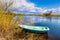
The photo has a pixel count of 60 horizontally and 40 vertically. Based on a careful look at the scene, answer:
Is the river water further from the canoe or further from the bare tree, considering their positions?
the bare tree

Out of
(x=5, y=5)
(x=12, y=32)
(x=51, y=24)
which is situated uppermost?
(x=5, y=5)

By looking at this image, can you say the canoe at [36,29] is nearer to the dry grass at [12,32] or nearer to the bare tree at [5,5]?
the dry grass at [12,32]

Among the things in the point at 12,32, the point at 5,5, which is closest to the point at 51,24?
the point at 12,32

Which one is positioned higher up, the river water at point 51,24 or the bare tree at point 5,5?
the bare tree at point 5,5

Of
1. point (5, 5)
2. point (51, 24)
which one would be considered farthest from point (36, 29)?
point (5, 5)

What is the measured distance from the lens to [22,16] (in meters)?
3.42

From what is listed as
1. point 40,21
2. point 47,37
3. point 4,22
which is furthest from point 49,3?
point 4,22

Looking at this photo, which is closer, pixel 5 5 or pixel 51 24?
pixel 51 24

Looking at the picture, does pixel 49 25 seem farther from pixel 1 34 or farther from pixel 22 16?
pixel 1 34

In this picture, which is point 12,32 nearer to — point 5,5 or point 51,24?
point 5,5


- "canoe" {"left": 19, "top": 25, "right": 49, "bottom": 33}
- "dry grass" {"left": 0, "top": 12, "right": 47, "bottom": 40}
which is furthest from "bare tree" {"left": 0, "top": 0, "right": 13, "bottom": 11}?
"canoe" {"left": 19, "top": 25, "right": 49, "bottom": 33}

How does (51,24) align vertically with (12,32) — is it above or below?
above

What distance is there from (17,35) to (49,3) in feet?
2.60

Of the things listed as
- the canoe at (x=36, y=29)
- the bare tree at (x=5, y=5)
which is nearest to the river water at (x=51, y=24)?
the canoe at (x=36, y=29)
